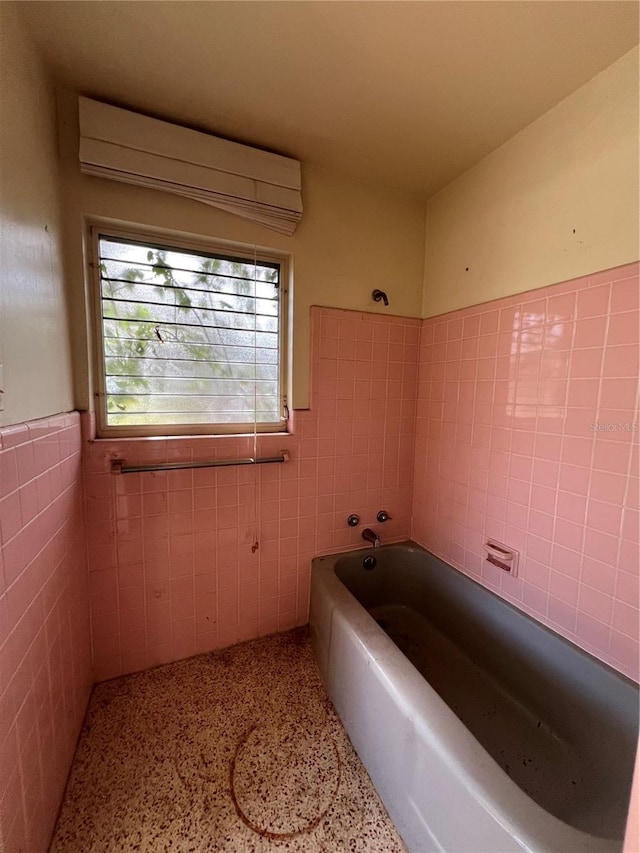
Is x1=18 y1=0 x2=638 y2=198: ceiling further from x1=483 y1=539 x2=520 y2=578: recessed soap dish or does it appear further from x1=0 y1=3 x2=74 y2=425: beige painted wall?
x1=483 y1=539 x2=520 y2=578: recessed soap dish

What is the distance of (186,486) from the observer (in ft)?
5.29

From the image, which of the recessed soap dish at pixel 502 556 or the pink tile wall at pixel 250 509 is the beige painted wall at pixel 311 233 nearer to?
the pink tile wall at pixel 250 509

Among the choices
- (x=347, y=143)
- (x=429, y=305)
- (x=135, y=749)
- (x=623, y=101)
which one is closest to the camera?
(x=623, y=101)

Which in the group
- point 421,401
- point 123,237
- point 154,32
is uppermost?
point 154,32

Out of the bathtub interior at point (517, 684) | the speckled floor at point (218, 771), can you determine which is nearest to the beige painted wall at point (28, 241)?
the speckled floor at point (218, 771)

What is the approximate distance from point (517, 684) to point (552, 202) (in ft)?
6.63

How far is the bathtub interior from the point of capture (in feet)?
3.53

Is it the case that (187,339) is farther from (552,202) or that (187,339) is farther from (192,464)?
(552,202)

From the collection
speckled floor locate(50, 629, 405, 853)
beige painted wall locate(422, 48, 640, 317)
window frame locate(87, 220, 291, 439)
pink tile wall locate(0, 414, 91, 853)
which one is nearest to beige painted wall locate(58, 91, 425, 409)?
window frame locate(87, 220, 291, 439)

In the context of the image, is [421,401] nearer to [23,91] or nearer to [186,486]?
[186,486]

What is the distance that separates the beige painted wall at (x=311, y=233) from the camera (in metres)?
1.35

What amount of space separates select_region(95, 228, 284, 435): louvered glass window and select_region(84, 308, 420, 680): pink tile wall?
148mm

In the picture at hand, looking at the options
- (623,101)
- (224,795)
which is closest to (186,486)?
(224,795)

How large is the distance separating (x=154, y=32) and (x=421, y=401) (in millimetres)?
1888
